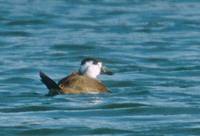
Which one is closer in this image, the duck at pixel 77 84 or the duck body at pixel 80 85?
the duck at pixel 77 84

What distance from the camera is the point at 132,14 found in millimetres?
33844

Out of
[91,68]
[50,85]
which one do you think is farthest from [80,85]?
[91,68]

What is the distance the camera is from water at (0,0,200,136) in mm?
17188

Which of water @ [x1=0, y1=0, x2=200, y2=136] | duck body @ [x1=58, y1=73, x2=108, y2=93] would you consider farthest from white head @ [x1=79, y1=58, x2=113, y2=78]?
duck body @ [x1=58, y1=73, x2=108, y2=93]

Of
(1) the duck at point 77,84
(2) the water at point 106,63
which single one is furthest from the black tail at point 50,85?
(2) the water at point 106,63

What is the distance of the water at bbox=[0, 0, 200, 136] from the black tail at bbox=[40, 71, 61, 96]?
0.40 ft

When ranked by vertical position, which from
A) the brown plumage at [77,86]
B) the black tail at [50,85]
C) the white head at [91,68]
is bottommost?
the black tail at [50,85]

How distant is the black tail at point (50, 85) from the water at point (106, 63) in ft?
0.40

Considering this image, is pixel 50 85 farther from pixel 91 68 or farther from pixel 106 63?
pixel 106 63

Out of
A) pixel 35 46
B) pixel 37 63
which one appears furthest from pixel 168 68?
pixel 35 46

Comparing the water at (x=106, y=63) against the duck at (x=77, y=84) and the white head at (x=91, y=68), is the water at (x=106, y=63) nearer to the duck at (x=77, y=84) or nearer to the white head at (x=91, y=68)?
the duck at (x=77, y=84)

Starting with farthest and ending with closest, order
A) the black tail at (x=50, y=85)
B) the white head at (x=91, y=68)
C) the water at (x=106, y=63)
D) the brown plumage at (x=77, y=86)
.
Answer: the white head at (x=91, y=68) < the brown plumage at (x=77, y=86) < the black tail at (x=50, y=85) < the water at (x=106, y=63)

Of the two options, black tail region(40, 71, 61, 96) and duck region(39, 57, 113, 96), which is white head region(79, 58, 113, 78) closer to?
duck region(39, 57, 113, 96)

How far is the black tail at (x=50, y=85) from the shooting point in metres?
18.9
